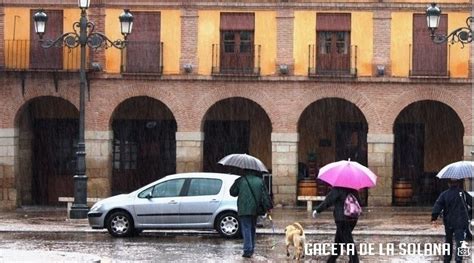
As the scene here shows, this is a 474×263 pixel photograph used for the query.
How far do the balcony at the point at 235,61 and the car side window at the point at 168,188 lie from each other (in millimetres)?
11966

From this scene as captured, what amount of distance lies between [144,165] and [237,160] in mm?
18594

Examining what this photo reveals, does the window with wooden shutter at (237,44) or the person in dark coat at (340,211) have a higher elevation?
the window with wooden shutter at (237,44)

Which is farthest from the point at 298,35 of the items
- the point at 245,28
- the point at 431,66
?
the point at 431,66

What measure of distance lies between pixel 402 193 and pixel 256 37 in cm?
680

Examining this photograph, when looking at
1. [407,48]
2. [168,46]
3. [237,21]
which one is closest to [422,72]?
[407,48]

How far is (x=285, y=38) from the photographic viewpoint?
35.8 meters

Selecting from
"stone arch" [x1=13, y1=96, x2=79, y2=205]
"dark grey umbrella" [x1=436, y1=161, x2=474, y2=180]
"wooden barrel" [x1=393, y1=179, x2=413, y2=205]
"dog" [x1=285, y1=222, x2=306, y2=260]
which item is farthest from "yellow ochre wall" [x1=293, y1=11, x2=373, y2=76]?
"dark grey umbrella" [x1=436, y1=161, x2=474, y2=180]

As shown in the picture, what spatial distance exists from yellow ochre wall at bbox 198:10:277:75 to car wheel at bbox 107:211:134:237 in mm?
12468

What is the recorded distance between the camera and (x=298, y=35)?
3581 centimetres

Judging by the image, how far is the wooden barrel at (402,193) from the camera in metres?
36.2

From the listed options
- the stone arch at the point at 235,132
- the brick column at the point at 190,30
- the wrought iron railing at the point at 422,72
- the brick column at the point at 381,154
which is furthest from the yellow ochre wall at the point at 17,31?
the wrought iron railing at the point at 422,72

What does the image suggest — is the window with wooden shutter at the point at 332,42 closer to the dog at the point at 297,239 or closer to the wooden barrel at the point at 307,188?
the wooden barrel at the point at 307,188

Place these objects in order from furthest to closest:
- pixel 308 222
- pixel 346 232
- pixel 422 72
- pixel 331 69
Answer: pixel 331 69 → pixel 422 72 → pixel 308 222 → pixel 346 232

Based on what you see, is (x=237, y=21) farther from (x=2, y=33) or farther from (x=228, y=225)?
(x=228, y=225)
